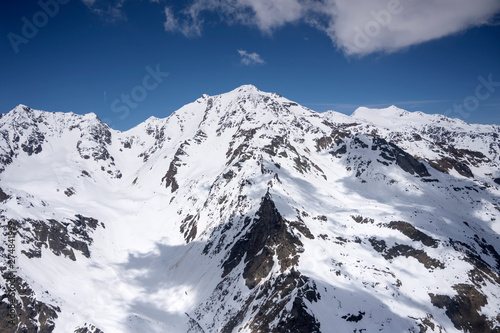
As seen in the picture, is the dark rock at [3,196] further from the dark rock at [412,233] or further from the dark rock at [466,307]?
the dark rock at [466,307]

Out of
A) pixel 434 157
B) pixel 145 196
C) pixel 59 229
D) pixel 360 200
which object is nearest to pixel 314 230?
pixel 360 200

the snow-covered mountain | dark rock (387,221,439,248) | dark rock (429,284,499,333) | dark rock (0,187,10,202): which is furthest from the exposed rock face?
dark rock (429,284,499,333)

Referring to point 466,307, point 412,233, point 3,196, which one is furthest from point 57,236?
point 466,307

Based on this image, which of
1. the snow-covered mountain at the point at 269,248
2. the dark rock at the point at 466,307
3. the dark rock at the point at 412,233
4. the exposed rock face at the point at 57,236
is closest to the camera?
the dark rock at the point at 466,307

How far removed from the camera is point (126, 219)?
400ft

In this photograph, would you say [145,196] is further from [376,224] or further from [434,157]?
[434,157]

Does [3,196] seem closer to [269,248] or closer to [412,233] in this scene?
[269,248]

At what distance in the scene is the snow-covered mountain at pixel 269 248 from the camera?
55.7m

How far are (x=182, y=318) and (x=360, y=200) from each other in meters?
61.4

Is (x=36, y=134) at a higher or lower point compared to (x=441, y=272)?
lower

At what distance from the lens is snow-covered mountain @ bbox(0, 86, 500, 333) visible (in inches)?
2191

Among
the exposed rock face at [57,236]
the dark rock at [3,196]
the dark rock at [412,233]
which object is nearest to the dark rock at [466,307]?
the dark rock at [412,233]

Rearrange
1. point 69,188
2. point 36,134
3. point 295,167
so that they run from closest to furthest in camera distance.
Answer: point 295,167 < point 69,188 < point 36,134

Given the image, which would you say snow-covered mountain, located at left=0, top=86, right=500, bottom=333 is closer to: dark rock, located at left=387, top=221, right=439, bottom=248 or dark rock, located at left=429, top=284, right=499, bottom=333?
dark rock, located at left=429, top=284, right=499, bottom=333
